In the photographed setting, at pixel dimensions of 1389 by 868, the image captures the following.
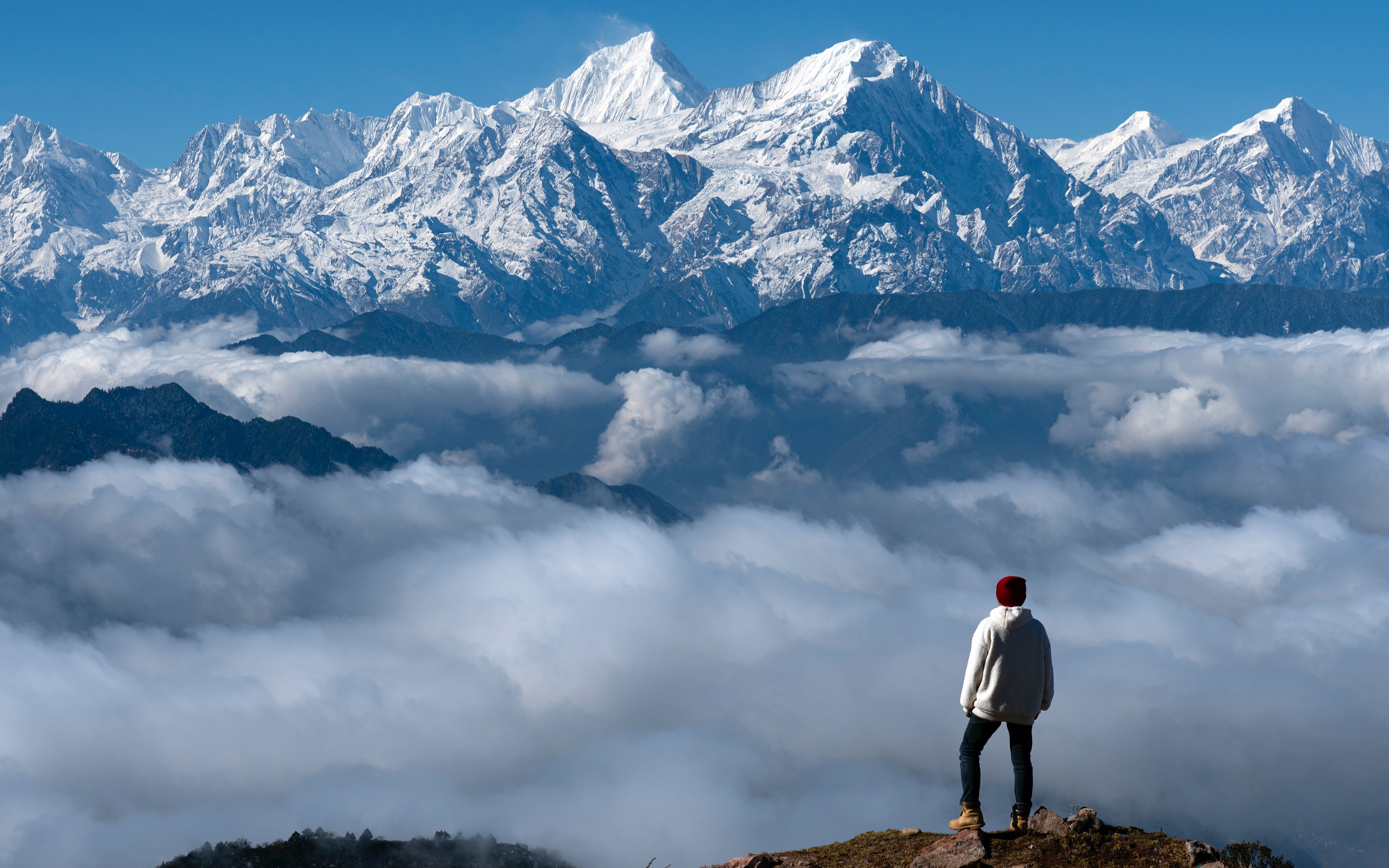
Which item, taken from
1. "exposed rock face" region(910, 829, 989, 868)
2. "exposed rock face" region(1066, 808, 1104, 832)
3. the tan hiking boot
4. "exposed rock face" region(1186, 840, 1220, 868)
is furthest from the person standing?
"exposed rock face" region(1186, 840, 1220, 868)

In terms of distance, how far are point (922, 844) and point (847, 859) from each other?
2.02m

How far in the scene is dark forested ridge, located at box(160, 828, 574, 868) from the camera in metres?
138

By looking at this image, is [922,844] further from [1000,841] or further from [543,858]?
[543,858]

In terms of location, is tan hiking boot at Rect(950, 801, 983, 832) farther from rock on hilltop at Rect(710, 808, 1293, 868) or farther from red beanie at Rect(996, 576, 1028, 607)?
red beanie at Rect(996, 576, 1028, 607)

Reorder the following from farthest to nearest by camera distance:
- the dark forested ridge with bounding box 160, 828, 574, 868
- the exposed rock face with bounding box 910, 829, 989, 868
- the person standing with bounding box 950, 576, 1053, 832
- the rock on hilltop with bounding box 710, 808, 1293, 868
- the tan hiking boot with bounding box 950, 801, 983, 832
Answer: the dark forested ridge with bounding box 160, 828, 574, 868 < the tan hiking boot with bounding box 950, 801, 983, 832 < the exposed rock face with bounding box 910, 829, 989, 868 < the rock on hilltop with bounding box 710, 808, 1293, 868 < the person standing with bounding box 950, 576, 1053, 832

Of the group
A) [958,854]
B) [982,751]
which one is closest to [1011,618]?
[982,751]

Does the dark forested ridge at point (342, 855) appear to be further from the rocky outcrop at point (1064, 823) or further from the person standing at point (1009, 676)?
the person standing at point (1009, 676)

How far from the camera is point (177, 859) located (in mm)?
146625

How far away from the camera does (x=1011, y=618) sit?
21016 mm

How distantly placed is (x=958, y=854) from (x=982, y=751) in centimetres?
255

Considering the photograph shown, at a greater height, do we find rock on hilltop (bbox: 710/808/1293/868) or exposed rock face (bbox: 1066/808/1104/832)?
exposed rock face (bbox: 1066/808/1104/832)

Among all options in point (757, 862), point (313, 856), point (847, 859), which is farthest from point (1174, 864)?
point (313, 856)

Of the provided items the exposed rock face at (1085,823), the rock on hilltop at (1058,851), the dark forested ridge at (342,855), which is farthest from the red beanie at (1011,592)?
the dark forested ridge at (342,855)

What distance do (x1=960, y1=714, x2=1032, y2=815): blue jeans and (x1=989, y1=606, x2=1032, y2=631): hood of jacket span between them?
235 centimetres
